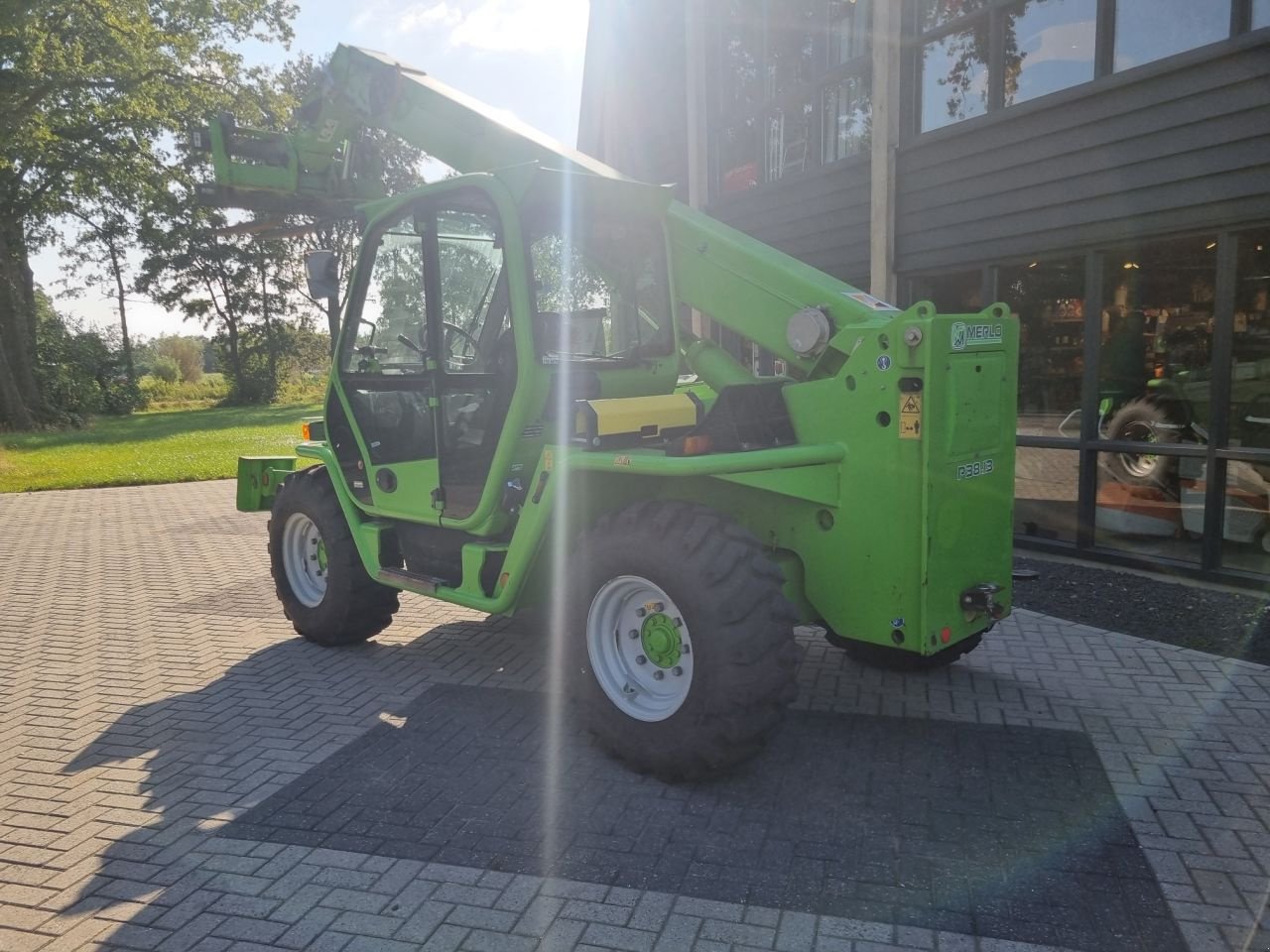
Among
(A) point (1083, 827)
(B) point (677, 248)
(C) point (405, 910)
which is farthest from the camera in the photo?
(B) point (677, 248)

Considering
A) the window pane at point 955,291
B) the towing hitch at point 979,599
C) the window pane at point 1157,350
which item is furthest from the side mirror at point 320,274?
the window pane at point 1157,350

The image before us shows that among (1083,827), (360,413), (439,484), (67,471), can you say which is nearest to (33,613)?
(360,413)

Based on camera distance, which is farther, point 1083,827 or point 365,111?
point 365,111

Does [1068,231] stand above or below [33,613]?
above

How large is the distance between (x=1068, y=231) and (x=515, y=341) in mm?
4855

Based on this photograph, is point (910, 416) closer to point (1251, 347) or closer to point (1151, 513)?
point (1251, 347)

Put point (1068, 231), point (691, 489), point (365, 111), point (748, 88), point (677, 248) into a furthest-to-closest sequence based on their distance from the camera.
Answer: point (748, 88), point (1068, 231), point (365, 111), point (677, 248), point (691, 489)

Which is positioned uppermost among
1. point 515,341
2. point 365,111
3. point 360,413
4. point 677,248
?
point 365,111

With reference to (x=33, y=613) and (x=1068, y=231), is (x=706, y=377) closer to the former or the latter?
(x=1068, y=231)

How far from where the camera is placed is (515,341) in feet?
14.7

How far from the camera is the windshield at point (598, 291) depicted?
4.53m

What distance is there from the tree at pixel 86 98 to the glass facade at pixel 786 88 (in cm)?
1273

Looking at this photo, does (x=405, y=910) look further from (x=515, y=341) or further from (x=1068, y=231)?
(x=1068, y=231)

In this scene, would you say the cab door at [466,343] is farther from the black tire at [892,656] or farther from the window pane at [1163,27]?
the window pane at [1163,27]
